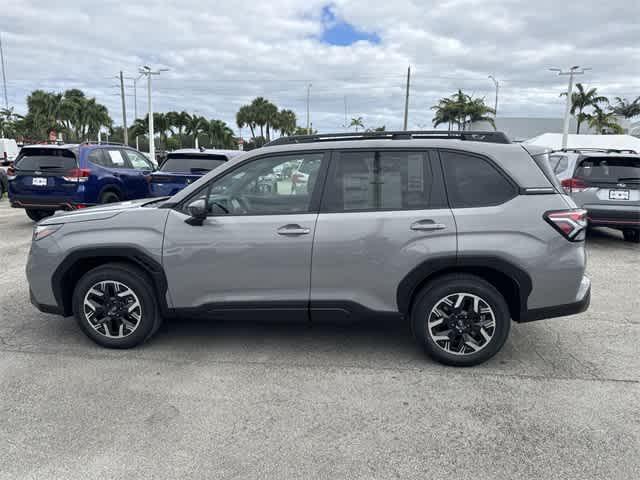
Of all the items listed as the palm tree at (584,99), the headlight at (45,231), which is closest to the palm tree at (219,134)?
the palm tree at (584,99)

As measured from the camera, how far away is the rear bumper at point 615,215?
26.7 ft

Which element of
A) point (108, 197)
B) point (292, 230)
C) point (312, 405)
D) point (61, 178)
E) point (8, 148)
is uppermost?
point (8, 148)

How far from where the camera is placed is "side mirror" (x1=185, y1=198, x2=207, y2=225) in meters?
3.72

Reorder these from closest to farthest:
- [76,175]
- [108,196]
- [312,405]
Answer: [312,405], [76,175], [108,196]

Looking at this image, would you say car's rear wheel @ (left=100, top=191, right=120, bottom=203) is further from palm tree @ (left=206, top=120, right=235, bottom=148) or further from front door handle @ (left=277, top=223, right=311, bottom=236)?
palm tree @ (left=206, top=120, right=235, bottom=148)

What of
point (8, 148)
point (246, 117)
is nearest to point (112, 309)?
point (8, 148)

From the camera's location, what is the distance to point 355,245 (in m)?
3.66

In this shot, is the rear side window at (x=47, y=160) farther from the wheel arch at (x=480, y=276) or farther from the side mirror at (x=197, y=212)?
the wheel arch at (x=480, y=276)

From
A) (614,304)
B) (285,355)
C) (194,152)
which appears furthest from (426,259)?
(194,152)

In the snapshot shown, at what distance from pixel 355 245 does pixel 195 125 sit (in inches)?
2613

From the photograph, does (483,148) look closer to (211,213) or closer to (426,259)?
(426,259)

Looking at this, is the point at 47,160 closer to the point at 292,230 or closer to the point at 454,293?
the point at 292,230

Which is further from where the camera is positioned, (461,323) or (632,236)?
(632,236)

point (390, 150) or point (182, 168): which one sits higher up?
point (390, 150)
